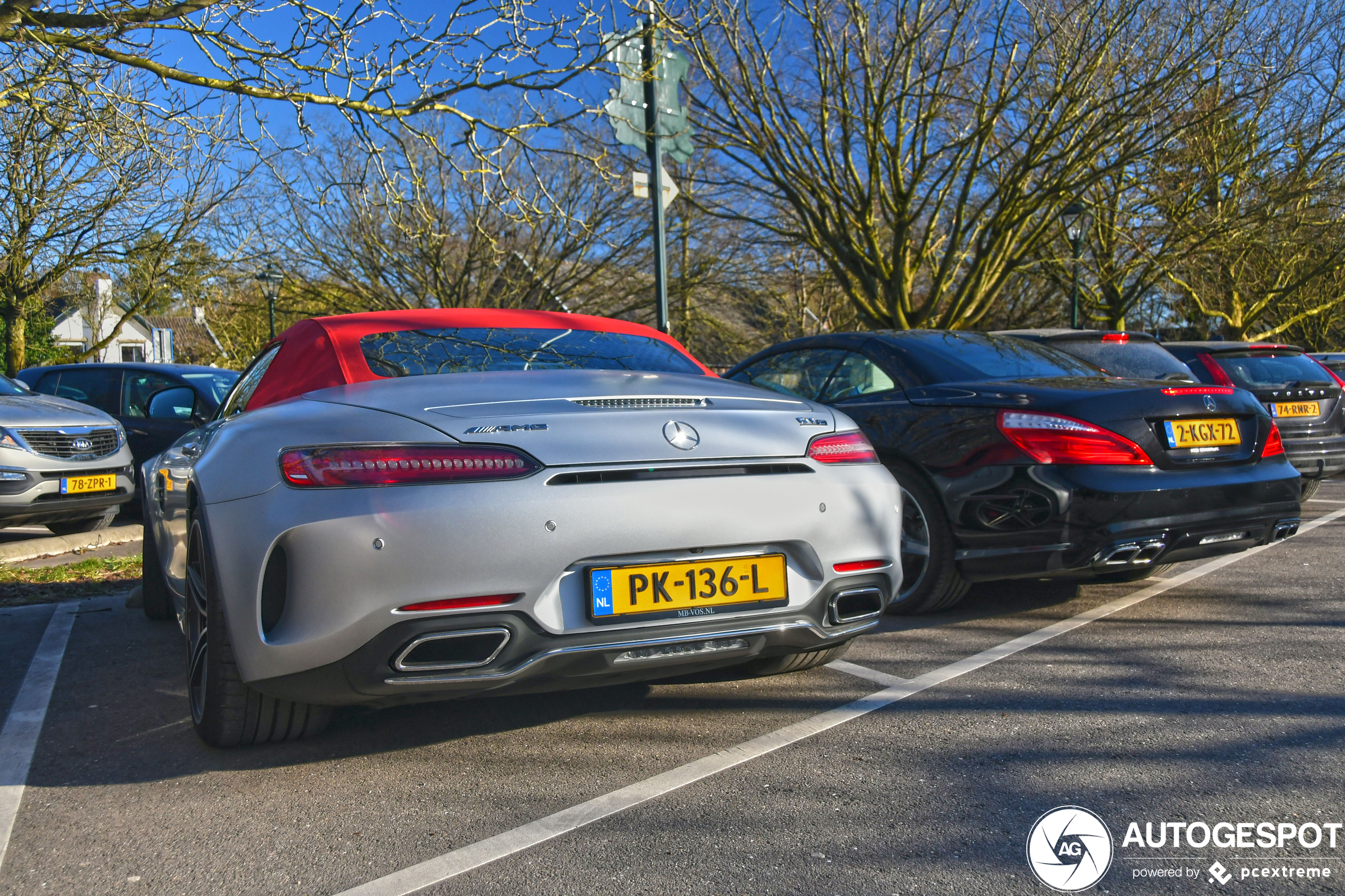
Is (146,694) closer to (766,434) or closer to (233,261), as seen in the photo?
(766,434)

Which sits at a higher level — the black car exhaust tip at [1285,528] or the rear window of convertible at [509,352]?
the rear window of convertible at [509,352]

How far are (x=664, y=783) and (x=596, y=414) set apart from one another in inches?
39.6

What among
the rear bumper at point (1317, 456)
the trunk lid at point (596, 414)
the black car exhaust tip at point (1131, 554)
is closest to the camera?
the trunk lid at point (596, 414)

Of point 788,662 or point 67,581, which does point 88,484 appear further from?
point 788,662

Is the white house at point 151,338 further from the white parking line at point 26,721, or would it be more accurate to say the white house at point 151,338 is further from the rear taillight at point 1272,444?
the rear taillight at point 1272,444

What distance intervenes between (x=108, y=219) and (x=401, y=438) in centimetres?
1680

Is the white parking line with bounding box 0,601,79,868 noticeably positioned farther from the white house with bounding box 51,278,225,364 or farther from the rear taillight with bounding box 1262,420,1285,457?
the white house with bounding box 51,278,225,364

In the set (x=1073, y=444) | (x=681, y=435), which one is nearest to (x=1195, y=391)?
(x=1073, y=444)

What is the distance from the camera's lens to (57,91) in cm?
875

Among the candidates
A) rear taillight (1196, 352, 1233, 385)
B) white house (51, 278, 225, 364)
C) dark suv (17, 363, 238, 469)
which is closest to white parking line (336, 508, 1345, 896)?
rear taillight (1196, 352, 1233, 385)

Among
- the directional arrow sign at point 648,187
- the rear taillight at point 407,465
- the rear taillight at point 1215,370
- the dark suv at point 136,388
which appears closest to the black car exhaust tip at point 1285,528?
the rear taillight at point 407,465

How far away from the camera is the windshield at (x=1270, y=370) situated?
315 inches

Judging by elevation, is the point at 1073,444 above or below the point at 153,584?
above

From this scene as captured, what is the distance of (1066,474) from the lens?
4.25 m
